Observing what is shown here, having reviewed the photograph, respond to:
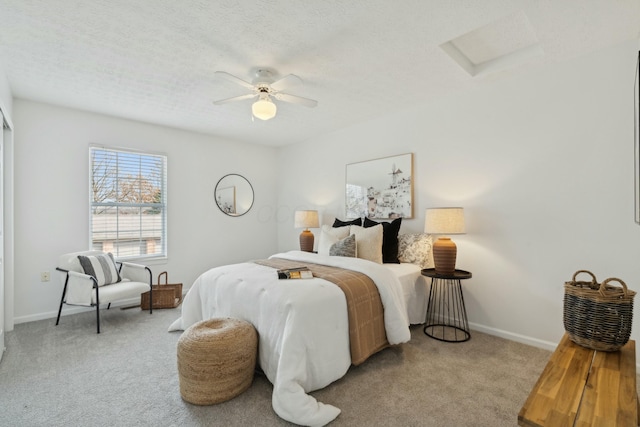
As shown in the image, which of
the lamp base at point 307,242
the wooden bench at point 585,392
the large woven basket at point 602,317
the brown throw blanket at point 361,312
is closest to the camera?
the wooden bench at point 585,392

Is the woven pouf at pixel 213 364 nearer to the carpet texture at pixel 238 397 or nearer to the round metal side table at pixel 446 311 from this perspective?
the carpet texture at pixel 238 397

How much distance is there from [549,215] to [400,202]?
4.99 ft

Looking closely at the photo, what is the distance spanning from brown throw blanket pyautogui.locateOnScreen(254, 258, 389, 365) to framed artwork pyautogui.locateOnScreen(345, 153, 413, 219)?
1476 mm

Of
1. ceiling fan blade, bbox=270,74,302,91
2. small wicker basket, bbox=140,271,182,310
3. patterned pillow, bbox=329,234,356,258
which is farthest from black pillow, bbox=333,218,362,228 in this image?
small wicker basket, bbox=140,271,182,310

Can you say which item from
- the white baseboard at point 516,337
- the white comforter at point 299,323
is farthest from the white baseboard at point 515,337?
the white comforter at point 299,323

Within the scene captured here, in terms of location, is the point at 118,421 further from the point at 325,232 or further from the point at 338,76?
the point at 338,76

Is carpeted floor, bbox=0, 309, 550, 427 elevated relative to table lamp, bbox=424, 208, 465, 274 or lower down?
lower down

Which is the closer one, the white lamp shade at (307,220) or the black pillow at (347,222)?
the black pillow at (347,222)

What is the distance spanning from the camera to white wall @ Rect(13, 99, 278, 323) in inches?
135

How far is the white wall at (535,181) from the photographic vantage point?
240 cm

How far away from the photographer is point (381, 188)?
403cm

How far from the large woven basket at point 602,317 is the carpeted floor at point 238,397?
31.0 inches

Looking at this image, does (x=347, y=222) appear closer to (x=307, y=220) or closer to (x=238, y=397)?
(x=307, y=220)

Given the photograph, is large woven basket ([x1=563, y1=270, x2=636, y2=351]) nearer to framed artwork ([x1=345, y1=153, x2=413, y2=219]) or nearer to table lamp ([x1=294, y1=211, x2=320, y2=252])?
framed artwork ([x1=345, y1=153, x2=413, y2=219])
